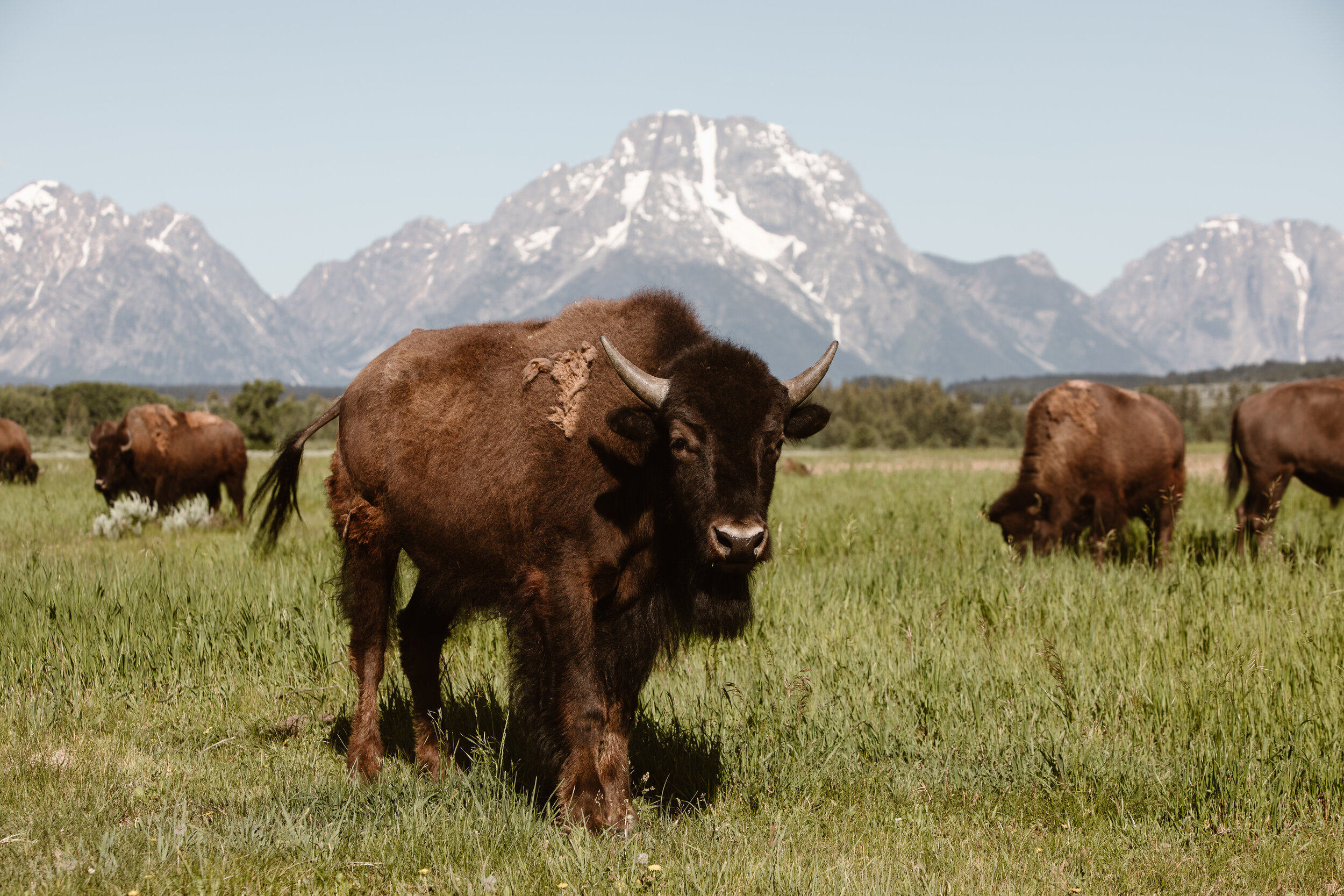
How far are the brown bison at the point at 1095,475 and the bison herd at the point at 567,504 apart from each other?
7163 mm

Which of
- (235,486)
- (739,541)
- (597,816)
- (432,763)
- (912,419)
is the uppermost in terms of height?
(739,541)

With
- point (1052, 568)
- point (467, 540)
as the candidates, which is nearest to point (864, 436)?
point (1052, 568)

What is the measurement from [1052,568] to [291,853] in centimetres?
696

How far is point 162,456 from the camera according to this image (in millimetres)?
15273

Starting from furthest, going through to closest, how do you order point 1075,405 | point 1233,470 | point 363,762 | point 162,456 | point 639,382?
point 162,456, point 1233,470, point 1075,405, point 363,762, point 639,382

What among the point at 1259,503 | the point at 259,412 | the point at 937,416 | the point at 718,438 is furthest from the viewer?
the point at 937,416

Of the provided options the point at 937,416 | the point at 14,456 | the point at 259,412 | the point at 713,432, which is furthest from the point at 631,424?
the point at 937,416

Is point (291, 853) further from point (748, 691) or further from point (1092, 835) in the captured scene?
point (1092, 835)

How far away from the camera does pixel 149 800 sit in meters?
4.07

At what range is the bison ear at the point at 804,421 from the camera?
434 cm

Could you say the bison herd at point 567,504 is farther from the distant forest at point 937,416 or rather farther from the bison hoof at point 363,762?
the distant forest at point 937,416

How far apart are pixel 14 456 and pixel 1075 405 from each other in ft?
72.3

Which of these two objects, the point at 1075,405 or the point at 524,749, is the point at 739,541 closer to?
the point at 524,749

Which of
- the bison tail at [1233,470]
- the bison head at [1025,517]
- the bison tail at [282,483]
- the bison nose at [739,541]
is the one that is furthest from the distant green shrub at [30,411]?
the bison nose at [739,541]
